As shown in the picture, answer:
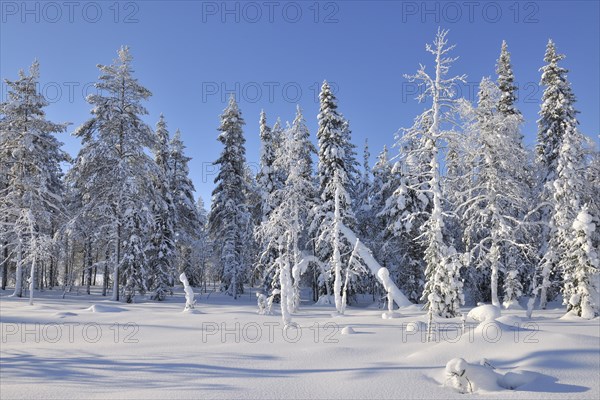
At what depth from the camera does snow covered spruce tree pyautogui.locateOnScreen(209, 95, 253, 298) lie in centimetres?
3312

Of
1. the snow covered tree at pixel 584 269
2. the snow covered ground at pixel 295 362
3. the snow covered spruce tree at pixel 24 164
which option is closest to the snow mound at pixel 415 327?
the snow covered ground at pixel 295 362

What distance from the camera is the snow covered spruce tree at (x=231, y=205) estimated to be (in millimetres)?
33125

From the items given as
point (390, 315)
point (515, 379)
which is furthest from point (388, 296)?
point (515, 379)

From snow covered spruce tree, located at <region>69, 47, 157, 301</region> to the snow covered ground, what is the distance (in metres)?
11.7

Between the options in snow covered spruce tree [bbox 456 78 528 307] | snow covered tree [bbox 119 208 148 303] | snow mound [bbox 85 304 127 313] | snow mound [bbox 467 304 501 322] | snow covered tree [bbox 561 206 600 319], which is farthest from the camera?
snow covered tree [bbox 119 208 148 303]

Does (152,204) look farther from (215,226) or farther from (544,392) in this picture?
(544,392)

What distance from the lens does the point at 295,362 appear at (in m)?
9.34

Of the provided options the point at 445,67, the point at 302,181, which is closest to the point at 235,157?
the point at 302,181

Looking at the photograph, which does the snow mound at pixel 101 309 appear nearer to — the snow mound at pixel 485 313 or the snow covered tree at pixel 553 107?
the snow mound at pixel 485 313

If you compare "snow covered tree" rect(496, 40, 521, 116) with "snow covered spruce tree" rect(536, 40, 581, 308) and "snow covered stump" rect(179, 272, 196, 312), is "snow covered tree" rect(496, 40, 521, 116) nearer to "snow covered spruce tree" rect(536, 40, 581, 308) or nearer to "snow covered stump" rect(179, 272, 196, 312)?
"snow covered spruce tree" rect(536, 40, 581, 308)

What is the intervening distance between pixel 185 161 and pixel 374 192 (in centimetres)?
1761

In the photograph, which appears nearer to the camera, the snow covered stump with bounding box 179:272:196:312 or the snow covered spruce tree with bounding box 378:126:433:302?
the snow covered stump with bounding box 179:272:196:312

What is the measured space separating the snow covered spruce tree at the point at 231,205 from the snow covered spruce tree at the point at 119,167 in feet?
25.1

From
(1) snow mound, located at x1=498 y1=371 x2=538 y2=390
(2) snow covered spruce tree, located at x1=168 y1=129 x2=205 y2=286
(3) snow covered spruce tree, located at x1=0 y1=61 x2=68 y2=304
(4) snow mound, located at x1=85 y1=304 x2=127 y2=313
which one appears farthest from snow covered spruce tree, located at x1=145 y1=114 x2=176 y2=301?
(1) snow mound, located at x1=498 y1=371 x2=538 y2=390
